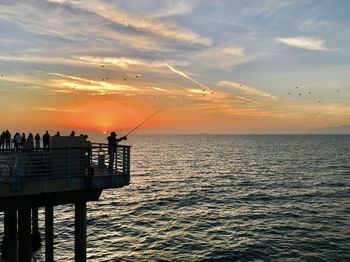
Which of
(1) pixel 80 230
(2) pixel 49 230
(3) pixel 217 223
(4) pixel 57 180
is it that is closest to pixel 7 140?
(2) pixel 49 230

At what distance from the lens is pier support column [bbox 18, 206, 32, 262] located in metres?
19.6

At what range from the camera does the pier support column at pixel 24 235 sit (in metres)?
19.6

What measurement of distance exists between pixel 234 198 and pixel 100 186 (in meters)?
34.2

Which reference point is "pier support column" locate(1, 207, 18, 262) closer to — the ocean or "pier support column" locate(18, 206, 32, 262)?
"pier support column" locate(18, 206, 32, 262)

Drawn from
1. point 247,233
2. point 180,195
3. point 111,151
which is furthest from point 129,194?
point 111,151

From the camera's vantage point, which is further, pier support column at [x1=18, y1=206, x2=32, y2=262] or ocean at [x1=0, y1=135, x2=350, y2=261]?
ocean at [x1=0, y1=135, x2=350, y2=261]

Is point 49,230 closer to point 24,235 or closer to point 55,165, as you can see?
point 24,235

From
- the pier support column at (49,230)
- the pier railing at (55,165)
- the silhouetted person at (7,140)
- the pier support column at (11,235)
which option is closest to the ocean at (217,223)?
the pier support column at (49,230)

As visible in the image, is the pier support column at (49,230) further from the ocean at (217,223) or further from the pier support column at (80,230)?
the pier support column at (80,230)

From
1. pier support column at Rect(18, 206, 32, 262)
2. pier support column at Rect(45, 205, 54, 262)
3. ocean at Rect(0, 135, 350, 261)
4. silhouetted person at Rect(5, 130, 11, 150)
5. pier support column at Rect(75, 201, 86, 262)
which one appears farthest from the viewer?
ocean at Rect(0, 135, 350, 261)

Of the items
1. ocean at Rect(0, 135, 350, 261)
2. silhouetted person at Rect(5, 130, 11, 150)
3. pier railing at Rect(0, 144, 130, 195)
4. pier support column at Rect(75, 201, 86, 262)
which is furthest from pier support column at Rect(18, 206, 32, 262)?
silhouetted person at Rect(5, 130, 11, 150)

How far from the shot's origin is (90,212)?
39844 millimetres

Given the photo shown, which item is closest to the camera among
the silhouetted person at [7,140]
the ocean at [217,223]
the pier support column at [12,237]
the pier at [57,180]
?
the pier at [57,180]

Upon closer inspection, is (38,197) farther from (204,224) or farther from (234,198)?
(234,198)
